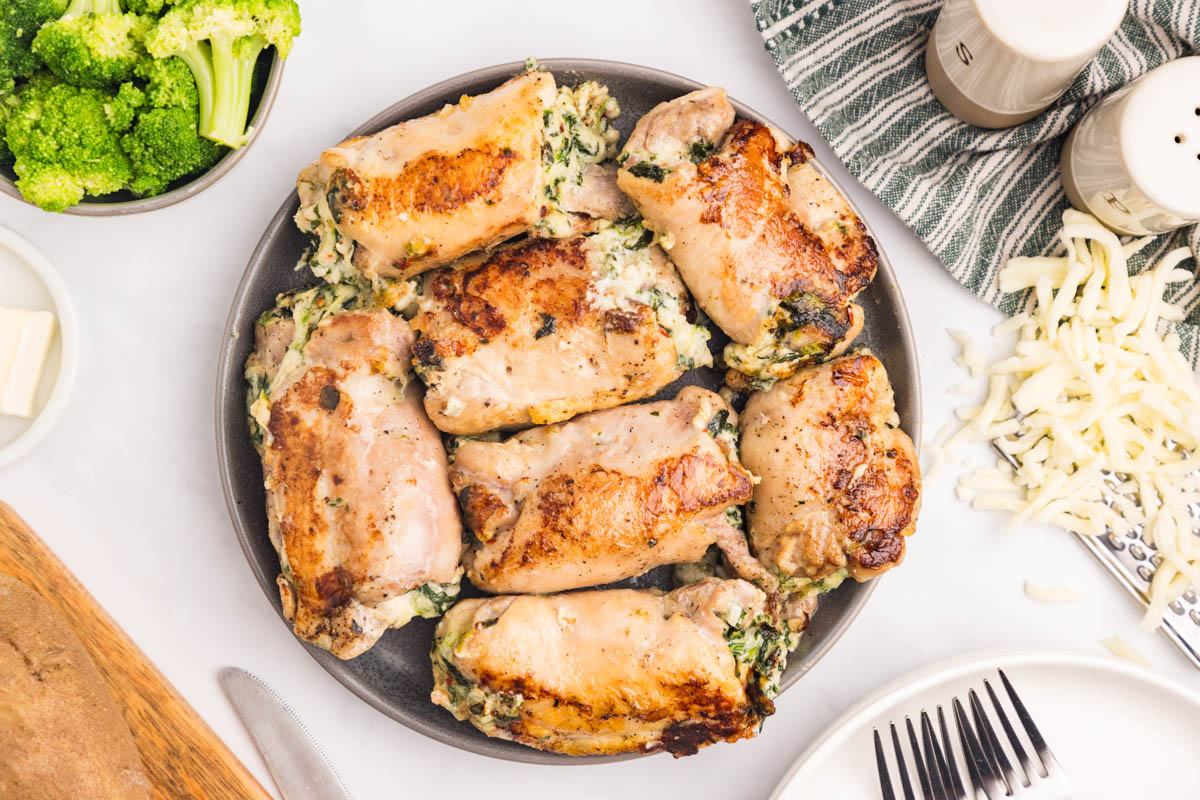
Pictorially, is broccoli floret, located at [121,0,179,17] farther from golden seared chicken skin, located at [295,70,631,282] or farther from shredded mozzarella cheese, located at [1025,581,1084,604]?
shredded mozzarella cheese, located at [1025,581,1084,604]

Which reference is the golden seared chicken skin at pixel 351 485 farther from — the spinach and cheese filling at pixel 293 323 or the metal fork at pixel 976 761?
the metal fork at pixel 976 761

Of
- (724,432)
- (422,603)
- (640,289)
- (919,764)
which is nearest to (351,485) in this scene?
(422,603)

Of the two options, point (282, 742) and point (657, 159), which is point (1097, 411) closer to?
point (657, 159)

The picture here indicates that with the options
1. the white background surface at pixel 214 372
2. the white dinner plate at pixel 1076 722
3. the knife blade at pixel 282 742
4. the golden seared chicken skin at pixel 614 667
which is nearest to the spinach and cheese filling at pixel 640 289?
the golden seared chicken skin at pixel 614 667

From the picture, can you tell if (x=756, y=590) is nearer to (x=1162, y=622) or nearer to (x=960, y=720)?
(x=960, y=720)

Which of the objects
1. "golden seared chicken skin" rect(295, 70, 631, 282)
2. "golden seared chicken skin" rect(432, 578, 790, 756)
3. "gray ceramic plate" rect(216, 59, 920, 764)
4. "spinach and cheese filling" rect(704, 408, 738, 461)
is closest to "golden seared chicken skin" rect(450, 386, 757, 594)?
"spinach and cheese filling" rect(704, 408, 738, 461)

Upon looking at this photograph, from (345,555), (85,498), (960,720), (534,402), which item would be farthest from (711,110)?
(85,498)

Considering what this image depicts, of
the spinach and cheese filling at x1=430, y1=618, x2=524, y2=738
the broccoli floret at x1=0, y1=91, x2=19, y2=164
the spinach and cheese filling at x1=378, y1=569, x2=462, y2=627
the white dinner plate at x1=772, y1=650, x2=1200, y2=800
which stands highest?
the broccoli floret at x1=0, y1=91, x2=19, y2=164
